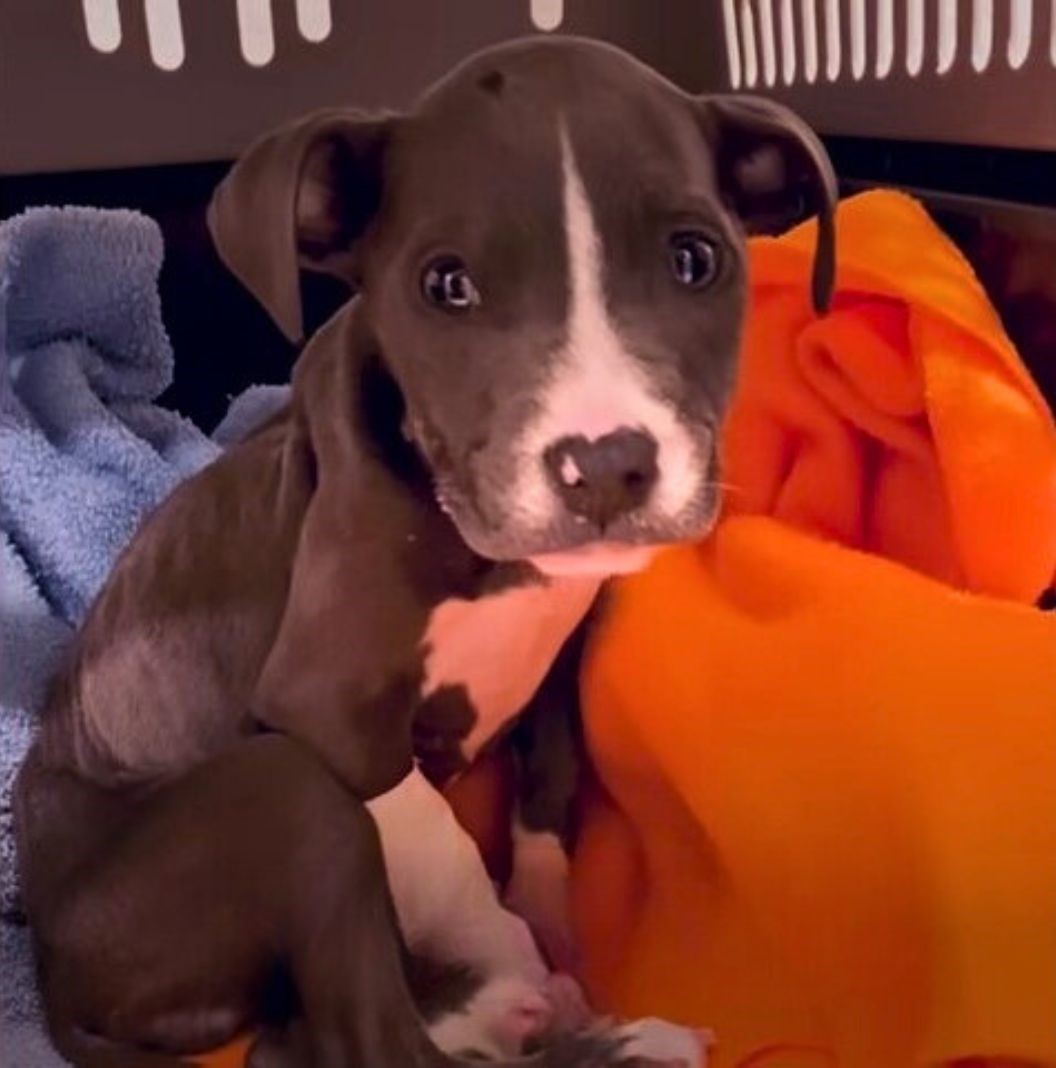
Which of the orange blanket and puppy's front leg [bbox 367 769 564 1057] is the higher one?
the orange blanket

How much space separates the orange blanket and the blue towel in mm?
256

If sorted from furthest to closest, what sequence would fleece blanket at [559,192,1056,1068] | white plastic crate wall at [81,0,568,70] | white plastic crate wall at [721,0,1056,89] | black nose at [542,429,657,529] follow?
1. white plastic crate wall at [81,0,568,70]
2. white plastic crate wall at [721,0,1056,89]
3. fleece blanket at [559,192,1056,1068]
4. black nose at [542,429,657,529]

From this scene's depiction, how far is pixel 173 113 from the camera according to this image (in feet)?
3.59

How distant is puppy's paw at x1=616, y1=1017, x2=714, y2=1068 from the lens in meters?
0.83

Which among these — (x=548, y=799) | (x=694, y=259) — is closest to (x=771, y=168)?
(x=694, y=259)

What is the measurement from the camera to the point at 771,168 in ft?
2.77

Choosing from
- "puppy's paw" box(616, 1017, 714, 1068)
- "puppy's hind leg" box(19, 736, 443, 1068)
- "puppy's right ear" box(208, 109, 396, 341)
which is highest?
"puppy's right ear" box(208, 109, 396, 341)

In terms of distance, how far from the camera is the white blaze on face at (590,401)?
2.29ft

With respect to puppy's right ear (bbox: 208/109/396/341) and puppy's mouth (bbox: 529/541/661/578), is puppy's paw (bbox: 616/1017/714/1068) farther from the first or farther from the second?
puppy's right ear (bbox: 208/109/396/341)

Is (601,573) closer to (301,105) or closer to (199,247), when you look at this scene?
(301,105)

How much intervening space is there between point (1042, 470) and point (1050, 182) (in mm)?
150

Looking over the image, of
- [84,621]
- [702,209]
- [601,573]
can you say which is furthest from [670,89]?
[84,621]

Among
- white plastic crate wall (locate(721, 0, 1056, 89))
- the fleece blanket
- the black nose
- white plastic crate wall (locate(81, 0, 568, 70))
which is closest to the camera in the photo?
the black nose

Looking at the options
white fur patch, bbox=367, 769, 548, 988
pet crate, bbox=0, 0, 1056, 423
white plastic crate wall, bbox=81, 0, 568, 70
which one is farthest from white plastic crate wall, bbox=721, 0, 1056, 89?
white fur patch, bbox=367, 769, 548, 988
